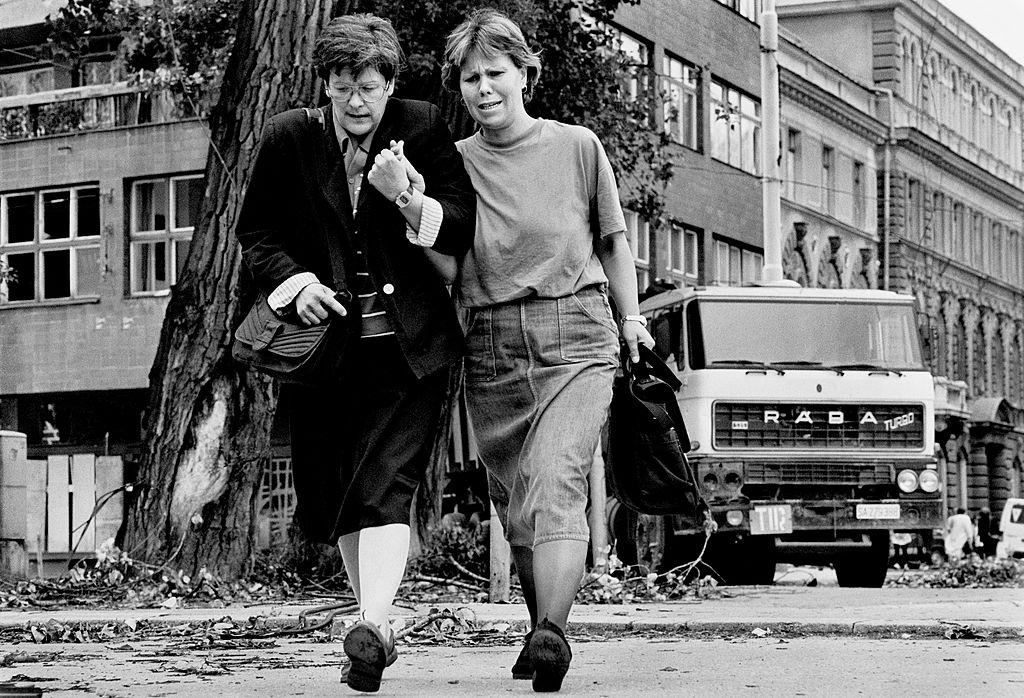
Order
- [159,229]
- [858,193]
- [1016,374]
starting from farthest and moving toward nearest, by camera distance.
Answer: [1016,374]
[858,193]
[159,229]

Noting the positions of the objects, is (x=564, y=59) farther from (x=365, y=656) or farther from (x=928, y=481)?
(x=365, y=656)

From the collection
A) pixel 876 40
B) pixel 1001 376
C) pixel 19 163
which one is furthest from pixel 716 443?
pixel 1001 376

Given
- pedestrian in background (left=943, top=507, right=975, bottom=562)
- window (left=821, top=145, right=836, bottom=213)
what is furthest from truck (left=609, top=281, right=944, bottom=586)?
window (left=821, top=145, right=836, bottom=213)

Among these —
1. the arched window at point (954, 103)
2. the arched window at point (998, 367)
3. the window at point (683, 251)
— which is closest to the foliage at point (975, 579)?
the window at point (683, 251)

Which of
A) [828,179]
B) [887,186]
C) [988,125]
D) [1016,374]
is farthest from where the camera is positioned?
[1016,374]

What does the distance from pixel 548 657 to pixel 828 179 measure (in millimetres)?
44904

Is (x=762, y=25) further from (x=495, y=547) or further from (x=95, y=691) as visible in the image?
(x=95, y=691)

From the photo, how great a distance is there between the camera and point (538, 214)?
19.5ft

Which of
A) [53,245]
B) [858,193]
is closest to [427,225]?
[53,245]

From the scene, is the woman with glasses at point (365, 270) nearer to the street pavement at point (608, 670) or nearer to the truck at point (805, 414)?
the street pavement at point (608, 670)

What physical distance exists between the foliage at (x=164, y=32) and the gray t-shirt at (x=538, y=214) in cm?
1320

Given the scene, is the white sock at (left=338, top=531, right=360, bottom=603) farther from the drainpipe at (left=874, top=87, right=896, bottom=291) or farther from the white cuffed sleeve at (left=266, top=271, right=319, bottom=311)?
the drainpipe at (left=874, top=87, right=896, bottom=291)

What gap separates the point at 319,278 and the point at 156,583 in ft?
19.4

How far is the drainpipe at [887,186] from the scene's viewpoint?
173 ft
